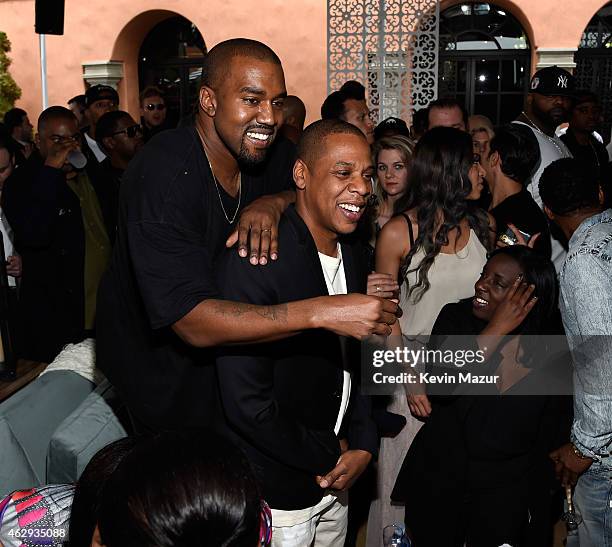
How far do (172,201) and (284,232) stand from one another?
1.08ft

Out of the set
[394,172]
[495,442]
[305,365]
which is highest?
[394,172]

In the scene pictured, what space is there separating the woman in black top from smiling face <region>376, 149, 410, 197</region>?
3.78 ft

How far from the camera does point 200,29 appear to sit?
504 inches

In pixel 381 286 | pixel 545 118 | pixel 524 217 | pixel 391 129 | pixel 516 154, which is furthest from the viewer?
pixel 391 129

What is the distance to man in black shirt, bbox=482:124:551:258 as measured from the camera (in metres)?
3.72

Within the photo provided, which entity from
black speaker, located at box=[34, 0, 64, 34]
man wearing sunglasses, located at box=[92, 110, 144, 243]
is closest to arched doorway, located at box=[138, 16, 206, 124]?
black speaker, located at box=[34, 0, 64, 34]

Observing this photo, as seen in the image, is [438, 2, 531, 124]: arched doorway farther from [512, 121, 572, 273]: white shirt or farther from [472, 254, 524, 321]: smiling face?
[472, 254, 524, 321]: smiling face

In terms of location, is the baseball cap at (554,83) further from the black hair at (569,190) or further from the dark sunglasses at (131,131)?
the dark sunglasses at (131,131)

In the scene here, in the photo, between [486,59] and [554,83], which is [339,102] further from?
[486,59]

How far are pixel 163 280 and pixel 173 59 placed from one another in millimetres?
12908

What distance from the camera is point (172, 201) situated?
6.40 feet

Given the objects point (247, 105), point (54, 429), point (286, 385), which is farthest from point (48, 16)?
point (286, 385)

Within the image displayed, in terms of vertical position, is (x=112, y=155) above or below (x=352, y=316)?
above

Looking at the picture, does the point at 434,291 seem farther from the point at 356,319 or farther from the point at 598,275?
the point at 356,319
